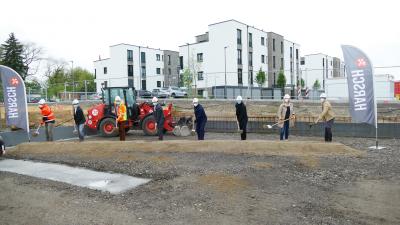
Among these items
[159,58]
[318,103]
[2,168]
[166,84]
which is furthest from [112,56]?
[2,168]

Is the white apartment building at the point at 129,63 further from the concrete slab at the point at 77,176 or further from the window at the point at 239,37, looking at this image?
the concrete slab at the point at 77,176

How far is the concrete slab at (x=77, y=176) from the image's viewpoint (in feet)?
26.1

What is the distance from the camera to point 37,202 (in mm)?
6887

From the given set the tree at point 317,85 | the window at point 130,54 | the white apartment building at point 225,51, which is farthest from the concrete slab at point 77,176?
the window at point 130,54

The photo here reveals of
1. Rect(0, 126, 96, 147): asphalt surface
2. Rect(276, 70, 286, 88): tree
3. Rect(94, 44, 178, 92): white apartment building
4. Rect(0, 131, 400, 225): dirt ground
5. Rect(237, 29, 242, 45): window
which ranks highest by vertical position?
Rect(237, 29, 242, 45): window

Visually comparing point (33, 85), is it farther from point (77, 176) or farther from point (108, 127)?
point (77, 176)

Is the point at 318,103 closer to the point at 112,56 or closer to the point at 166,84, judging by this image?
the point at 166,84

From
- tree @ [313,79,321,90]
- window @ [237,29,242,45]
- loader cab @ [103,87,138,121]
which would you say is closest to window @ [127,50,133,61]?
window @ [237,29,242,45]

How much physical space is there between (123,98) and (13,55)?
150 ft

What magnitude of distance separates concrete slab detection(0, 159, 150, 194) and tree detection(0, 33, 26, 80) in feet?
161

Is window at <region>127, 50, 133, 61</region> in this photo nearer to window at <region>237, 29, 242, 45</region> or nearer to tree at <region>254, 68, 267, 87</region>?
window at <region>237, 29, 242, 45</region>

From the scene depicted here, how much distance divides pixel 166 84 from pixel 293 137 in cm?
3977

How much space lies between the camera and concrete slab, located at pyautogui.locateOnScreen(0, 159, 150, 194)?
26.1 feet

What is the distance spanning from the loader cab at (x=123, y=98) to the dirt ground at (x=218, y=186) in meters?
5.25
